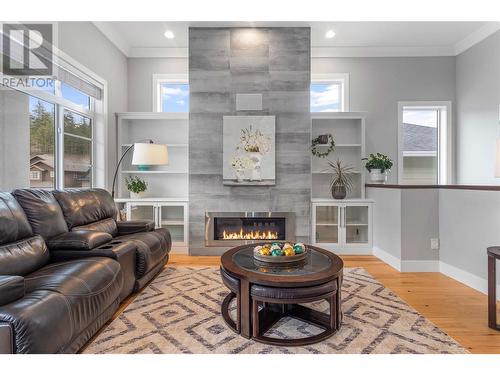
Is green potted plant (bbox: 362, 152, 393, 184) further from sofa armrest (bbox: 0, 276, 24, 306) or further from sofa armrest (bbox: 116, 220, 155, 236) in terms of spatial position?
sofa armrest (bbox: 0, 276, 24, 306)

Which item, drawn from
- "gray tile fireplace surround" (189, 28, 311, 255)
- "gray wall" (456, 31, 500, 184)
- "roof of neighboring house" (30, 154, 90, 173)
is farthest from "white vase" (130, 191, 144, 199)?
"gray wall" (456, 31, 500, 184)

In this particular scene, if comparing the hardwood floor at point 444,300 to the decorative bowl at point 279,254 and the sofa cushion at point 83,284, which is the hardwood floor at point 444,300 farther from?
the sofa cushion at point 83,284

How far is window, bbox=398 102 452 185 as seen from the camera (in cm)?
474

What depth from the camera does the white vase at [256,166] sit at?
3.96 meters

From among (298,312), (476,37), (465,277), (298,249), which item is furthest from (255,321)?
(476,37)

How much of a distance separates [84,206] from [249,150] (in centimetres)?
220

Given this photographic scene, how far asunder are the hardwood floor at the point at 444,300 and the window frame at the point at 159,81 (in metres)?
2.76

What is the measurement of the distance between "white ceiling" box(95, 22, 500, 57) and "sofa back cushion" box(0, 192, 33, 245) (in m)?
2.91

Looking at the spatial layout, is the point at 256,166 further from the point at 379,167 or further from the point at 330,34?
the point at 330,34

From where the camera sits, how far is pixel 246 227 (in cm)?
406

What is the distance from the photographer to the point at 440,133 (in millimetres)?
4777

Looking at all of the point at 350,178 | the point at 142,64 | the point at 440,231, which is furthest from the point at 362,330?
A: the point at 142,64

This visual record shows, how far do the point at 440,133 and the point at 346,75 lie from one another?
1971 millimetres
